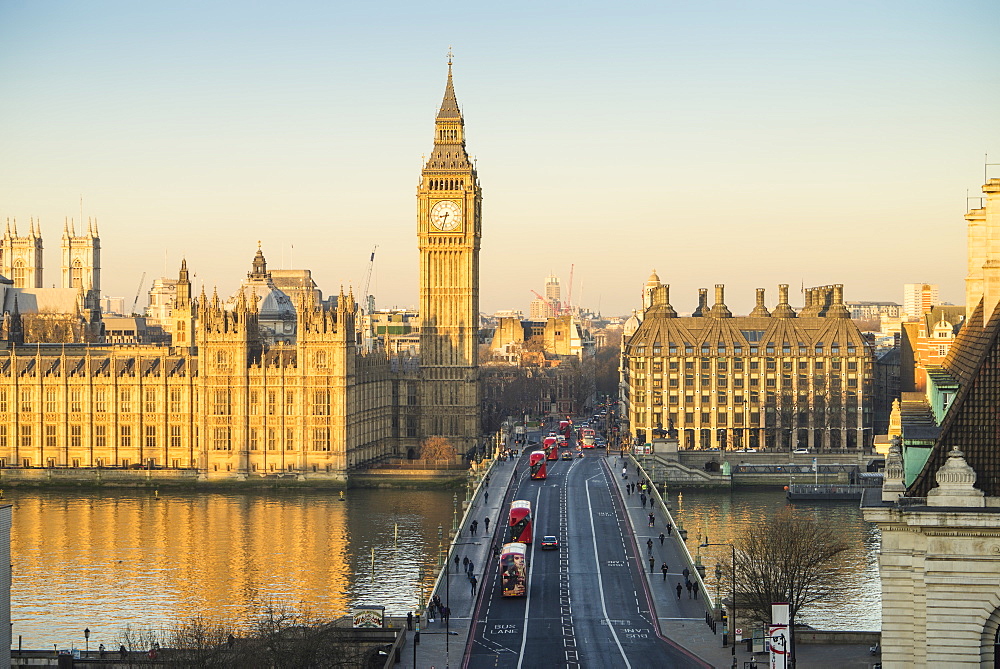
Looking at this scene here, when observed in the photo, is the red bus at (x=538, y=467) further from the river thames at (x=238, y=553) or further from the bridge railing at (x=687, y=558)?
the bridge railing at (x=687, y=558)

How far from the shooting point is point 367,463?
4808 inches

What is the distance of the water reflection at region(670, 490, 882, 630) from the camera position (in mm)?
64625

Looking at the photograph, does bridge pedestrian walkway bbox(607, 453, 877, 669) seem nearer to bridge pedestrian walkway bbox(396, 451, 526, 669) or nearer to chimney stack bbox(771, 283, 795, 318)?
bridge pedestrian walkway bbox(396, 451, 526, 669)

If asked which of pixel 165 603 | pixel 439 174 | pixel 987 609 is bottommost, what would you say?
pixel 165 603

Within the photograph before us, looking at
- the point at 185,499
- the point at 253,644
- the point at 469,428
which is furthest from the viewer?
the point at 469,428

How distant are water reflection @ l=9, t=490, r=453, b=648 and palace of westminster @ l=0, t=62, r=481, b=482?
712cm

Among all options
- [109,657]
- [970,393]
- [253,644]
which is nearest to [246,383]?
[109,657]

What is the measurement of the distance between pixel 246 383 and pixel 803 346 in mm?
49887

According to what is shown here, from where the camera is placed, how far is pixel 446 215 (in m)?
131

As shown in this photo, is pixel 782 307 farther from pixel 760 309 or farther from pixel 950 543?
pixel 950 543

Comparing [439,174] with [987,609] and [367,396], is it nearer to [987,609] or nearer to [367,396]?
[367,396]

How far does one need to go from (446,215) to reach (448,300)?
25.2 feet

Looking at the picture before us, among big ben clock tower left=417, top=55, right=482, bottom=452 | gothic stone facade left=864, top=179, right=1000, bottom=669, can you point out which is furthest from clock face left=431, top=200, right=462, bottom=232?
gothic stone facade left=864, top=179, right=1000, bottom=669

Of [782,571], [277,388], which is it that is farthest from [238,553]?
[782,571]
